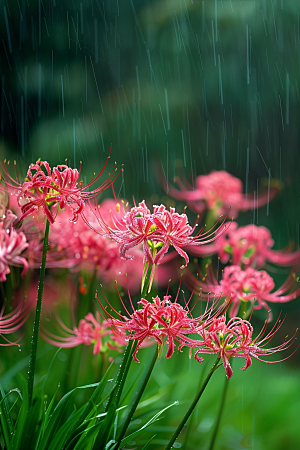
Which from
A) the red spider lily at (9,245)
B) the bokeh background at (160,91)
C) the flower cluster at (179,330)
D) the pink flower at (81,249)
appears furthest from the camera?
the bokeh background at (160,91)

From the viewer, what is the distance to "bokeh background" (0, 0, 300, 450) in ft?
8.61

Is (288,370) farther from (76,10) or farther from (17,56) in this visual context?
(76,10)

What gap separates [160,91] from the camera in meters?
3.06

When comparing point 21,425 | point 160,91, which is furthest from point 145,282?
point 160,91

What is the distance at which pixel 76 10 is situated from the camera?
115 inches

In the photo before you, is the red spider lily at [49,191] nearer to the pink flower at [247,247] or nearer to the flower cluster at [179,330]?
the flower cluster at [179,330]

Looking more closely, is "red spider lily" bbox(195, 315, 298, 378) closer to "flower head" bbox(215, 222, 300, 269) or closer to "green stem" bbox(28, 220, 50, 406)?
"green stem" bbox(28, 220, 50, 406)

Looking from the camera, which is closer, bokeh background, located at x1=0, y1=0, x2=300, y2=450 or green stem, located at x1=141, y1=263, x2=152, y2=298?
green stem, located at x1=141, y1=263, x2=152, y2=298

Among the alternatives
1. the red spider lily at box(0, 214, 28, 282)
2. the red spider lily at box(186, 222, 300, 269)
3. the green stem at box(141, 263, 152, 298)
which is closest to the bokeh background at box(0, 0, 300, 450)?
the red spider lily at box(186, 222, 300, 269)

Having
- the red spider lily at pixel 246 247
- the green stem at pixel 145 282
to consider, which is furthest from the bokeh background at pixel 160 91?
the green stem at pixel 145 282

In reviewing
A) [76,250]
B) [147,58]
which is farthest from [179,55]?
[76,250]

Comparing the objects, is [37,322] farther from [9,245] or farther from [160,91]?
[160,91]

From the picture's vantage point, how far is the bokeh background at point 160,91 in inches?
103

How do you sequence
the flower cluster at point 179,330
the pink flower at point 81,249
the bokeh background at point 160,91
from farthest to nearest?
1. the bokeh background at point 160,91
2. the pink flower at point 81,249
3. the flower cluster at point 179,330
